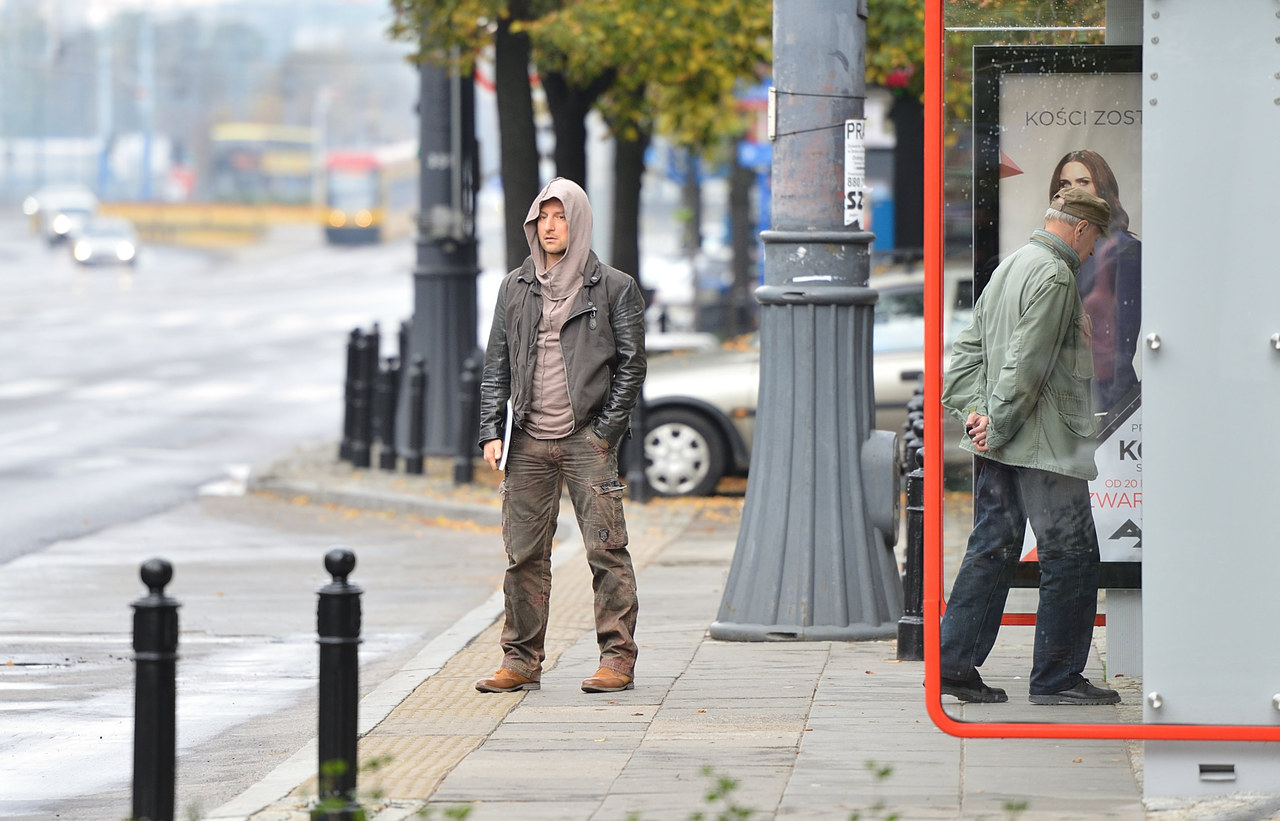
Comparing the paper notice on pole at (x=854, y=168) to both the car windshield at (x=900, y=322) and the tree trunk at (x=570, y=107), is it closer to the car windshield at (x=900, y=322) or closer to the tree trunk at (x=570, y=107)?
the car windshield at (x=900, y=322)

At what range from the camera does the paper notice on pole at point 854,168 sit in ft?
26.5

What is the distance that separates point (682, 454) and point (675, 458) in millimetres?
60

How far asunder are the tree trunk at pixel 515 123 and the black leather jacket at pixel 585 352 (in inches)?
340

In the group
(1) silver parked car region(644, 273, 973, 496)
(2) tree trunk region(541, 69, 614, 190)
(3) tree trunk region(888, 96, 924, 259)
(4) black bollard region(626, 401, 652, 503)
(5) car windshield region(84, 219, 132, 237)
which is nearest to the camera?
(4) black bollard region(626, 401, 652, 503)

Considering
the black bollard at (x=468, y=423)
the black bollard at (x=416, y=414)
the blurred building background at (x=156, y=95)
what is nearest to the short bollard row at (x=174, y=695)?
the black bollard at (x=468, y=423)

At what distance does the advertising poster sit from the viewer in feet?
20.4

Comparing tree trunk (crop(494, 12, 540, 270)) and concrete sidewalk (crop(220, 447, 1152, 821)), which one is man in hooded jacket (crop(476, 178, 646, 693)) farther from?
tree trunk (crop(494, 12, 540, 270))

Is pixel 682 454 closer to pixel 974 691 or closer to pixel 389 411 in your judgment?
pixel 389 411

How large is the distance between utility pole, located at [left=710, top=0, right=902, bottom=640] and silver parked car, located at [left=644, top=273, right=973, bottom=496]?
17.8 feet

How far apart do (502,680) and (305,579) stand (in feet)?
13.8

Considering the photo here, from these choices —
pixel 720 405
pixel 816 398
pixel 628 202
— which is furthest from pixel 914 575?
pixel 628 202

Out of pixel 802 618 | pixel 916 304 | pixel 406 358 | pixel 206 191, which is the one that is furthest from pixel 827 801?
pixel 206 191

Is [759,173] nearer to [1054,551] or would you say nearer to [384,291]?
[384,291]

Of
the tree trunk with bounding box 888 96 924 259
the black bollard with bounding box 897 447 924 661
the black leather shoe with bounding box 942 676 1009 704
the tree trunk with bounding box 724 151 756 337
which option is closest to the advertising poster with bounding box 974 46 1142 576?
the black leather shoe with bounding box 942 676 1009 704
